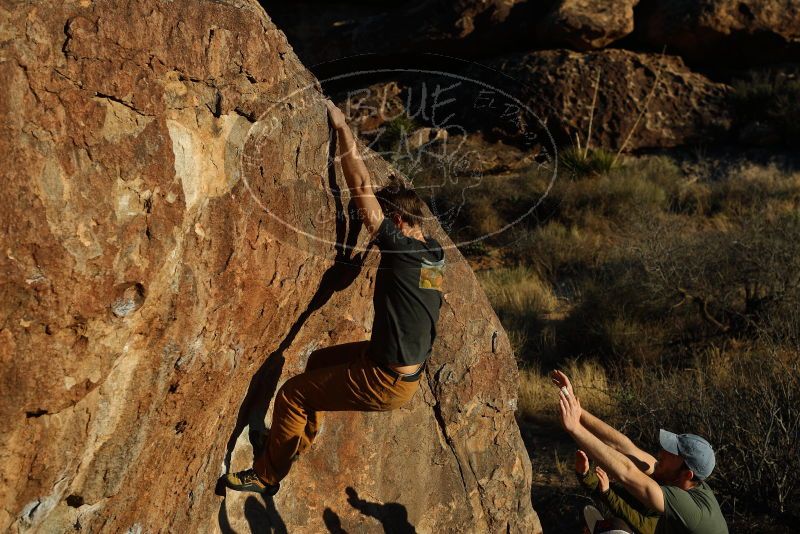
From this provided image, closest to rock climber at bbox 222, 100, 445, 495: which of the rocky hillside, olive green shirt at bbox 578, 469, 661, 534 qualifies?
olive green shirt at bbox 578, 469, 661, 534

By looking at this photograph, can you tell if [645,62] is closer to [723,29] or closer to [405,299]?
[723,29]

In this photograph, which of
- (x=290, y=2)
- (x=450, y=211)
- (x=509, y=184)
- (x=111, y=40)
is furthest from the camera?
(x=290, y=2)

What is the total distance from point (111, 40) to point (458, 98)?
10.2m

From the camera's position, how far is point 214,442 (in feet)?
12.2

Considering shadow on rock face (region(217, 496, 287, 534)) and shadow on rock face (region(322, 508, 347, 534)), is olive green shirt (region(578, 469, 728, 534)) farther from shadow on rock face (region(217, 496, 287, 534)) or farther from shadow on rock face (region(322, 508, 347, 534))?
shadow on rock face (region(217, 496, 287, 534))

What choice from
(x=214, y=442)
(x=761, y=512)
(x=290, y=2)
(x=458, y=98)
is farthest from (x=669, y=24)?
(x=214, y=442)

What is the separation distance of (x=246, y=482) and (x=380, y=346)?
0.92 metres

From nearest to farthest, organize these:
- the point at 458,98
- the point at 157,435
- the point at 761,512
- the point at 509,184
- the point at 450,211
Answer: the point at 157,435 → the point at 761,512 → the point at 450,211 → the point at 509,184 → the point at 458,98

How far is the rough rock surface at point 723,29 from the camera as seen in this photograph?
1254 centimetres

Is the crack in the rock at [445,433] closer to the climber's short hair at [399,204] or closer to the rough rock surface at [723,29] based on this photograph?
the climber's short hair at [399,204]

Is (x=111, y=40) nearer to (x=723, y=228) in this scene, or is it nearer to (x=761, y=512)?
(x=761, y=512)

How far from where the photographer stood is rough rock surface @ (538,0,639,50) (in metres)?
12.7

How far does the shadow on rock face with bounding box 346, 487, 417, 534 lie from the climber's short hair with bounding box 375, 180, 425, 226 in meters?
1.57

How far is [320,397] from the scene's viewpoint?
148 inches
